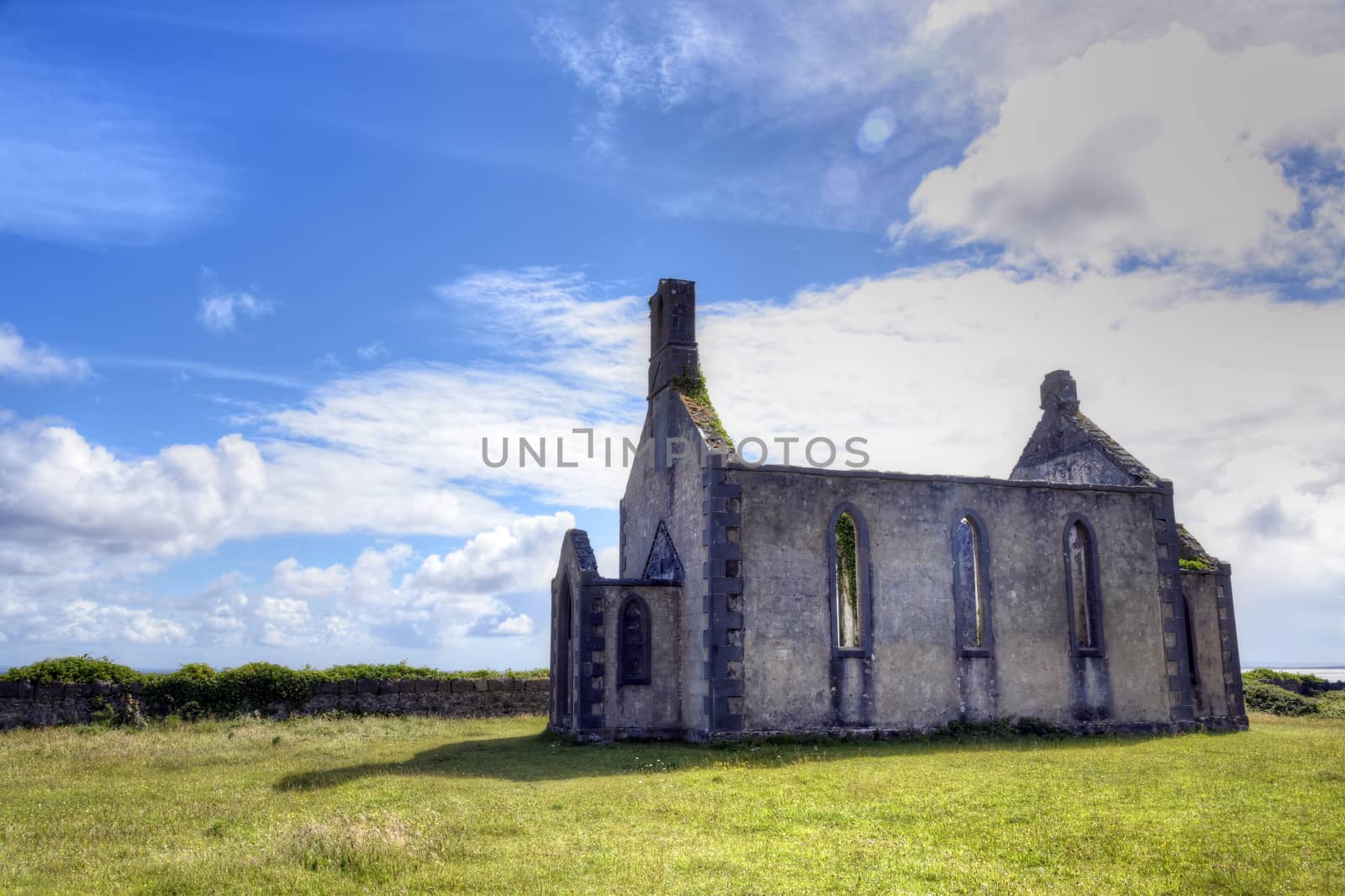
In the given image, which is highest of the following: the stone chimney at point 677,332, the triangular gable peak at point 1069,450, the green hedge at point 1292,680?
the stone chimney at point 677,332

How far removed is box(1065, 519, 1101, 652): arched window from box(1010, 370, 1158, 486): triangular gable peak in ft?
7.58

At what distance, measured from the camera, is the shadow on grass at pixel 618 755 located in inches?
612

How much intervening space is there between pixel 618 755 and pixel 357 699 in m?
10.5

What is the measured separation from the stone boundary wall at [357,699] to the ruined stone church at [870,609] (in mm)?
4785

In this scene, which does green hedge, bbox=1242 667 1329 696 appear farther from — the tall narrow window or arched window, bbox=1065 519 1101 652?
the tall narrow window

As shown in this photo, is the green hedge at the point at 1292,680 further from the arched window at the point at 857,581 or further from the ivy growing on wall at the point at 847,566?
the arched window at the point at 857,581

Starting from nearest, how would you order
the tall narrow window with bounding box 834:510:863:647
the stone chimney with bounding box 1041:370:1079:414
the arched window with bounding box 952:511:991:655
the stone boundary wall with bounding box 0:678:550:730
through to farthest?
the arched window with bounding box 952:511:991:655, the stone boundary wall with bounding box 0:678:550:730, the tall narrow window with bounding box 834:510:863:647, the stone chimney with bounding box 1041:370:1079:414

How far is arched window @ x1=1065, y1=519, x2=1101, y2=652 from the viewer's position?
21.5 metres

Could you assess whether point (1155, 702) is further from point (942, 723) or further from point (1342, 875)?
point (1342, 875)

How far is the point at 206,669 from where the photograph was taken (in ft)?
81.2

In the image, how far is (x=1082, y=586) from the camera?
→ 22.1 meters

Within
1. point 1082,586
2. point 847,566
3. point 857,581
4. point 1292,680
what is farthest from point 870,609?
point 1292,680

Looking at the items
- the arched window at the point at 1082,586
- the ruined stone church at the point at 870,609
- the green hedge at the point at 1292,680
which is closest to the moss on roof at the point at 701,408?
the ruined stone church at the point at 870,609

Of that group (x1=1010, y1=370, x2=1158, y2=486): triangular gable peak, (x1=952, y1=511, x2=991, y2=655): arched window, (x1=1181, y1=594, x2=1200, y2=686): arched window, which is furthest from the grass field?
(x1=1010, y1=370, x2=1158, y2=486): triangular gable peak
